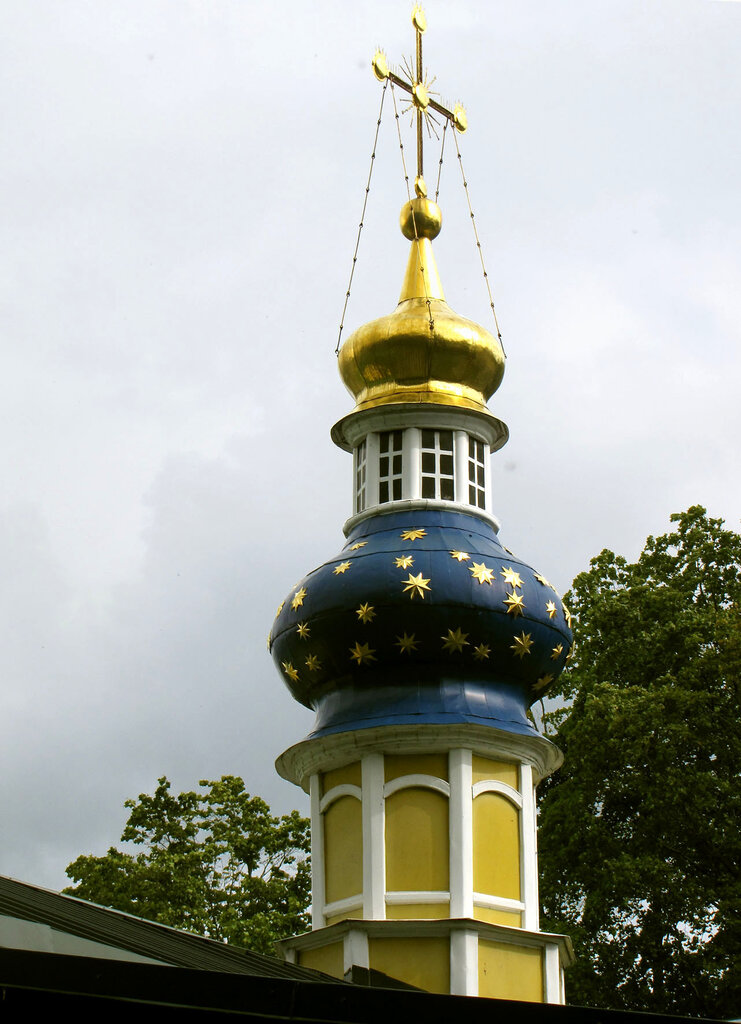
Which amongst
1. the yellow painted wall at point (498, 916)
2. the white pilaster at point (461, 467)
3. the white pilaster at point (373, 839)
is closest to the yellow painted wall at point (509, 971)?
the yellow painted wall at point (498, 916)

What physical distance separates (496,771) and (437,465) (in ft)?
12.6

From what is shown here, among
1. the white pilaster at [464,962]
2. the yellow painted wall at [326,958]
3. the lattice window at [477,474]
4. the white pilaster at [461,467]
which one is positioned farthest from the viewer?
the lattice window at [477,474]

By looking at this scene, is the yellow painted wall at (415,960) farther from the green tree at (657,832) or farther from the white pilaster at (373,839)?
the green tree at (657,832)

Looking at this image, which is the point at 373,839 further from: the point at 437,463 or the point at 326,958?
the point at 437,463

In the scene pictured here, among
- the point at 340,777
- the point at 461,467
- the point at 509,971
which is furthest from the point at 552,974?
the point at 461,467

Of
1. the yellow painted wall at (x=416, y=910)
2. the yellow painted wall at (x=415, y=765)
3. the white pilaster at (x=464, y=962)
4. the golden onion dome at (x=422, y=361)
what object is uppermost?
the golden onion dome at (x=422, y=361)

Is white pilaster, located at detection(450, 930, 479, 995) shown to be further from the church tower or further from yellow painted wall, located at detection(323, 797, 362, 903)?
yellow painted wall, located at detection(323, 797, 362, 903)

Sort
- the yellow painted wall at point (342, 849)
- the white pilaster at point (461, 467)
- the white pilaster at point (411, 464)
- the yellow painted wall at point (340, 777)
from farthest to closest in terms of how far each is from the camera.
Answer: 1. the white pilaster at point (461, 467)
2. the white pilaster at point (411, 464)
3. the yellow painted wall at point (340, 777)
4. the yellow painted wall at point (342, 849)

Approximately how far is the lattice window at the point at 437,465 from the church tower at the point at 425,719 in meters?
0.02

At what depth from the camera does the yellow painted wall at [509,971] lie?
1597cm

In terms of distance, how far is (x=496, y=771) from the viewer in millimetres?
17172

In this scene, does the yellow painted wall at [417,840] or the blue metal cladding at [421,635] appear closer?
the yellow painted wall at [417,840]

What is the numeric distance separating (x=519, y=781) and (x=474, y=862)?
1130mm

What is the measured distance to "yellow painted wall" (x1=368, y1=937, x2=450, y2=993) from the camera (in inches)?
622
